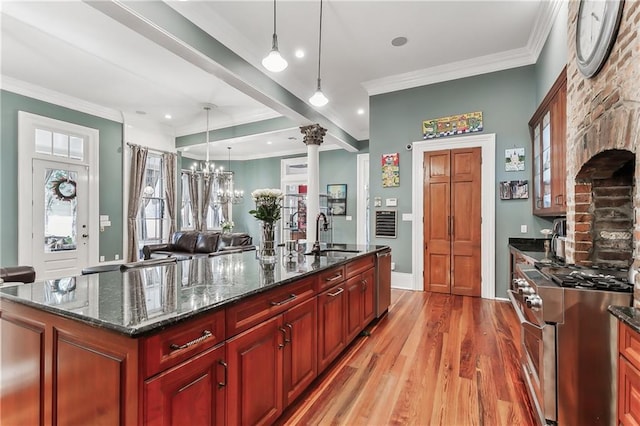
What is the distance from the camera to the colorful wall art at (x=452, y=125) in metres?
4.55

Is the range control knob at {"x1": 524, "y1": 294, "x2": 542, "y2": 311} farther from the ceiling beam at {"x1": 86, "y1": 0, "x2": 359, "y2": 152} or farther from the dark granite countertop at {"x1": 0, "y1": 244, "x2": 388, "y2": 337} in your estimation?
the ceiling beam at {"x1": 86, "y1": 0, "x2": 359, "y2": 152}

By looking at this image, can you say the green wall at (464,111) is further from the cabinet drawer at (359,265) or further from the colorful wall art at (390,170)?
the cabinet drawer at (359,265)

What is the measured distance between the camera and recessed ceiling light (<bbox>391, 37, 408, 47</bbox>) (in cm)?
393

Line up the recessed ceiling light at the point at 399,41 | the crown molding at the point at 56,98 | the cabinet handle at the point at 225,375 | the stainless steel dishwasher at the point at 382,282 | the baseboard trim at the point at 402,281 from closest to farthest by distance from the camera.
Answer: the cabinet handle at the point at 225,375, the stainless steel dishwasher at the point at 382,282, the recessed ceiling light at the point at 399,41, the crown molding at the point at 56,98, the baseboard trim at the point at 402,281

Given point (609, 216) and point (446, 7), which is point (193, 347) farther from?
point (446, 7)

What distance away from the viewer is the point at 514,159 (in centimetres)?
432

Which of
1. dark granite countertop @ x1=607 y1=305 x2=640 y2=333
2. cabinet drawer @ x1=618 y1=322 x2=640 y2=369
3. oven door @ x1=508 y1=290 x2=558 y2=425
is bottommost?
oven door @ x1=508 y1=290 x2=558 y2=425

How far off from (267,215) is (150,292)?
1.19 meters

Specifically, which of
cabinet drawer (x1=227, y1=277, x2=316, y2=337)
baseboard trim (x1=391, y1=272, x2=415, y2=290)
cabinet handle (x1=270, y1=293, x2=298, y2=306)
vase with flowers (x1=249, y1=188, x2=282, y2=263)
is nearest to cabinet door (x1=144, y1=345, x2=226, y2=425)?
cabinet drawer (x1=227, y1=277, x2=316, y2=337)

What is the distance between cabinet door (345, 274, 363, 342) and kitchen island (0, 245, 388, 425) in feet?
2.21

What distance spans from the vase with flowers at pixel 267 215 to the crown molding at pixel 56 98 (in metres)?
5.34

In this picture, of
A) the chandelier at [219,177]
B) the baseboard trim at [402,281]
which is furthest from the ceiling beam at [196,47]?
the baseboard trim at [402,281]

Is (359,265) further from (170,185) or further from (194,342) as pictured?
(170,185)

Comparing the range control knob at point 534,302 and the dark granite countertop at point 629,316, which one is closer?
the dark granite countertop at point 629,316
